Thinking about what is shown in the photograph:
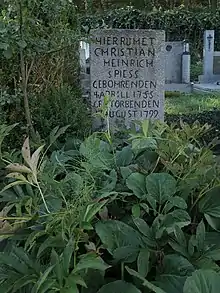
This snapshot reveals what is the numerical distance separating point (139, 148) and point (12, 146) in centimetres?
152

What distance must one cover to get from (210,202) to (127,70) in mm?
2704

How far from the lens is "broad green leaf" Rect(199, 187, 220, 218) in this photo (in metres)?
1.47

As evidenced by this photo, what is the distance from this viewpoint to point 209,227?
4.84 ft

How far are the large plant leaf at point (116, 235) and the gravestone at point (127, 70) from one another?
266cm

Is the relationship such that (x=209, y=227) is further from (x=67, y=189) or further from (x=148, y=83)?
(x=148, y=83)

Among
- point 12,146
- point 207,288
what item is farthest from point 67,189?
point 12,146

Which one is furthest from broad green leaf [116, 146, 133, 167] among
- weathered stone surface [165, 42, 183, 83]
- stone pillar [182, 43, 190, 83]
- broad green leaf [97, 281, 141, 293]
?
weathered stone surface [165, 42, 183, 83]

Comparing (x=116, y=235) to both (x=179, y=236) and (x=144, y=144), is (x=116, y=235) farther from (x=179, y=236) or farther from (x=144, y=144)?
(x=144, y=144)

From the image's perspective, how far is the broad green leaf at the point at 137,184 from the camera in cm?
149

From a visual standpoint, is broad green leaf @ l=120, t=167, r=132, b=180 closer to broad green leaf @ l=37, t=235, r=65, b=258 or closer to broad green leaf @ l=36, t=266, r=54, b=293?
broad green leaf @ l=37, t=235, r=65, b=258

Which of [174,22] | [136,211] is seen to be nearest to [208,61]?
[174,22]

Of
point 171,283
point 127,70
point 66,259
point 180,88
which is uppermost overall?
point 127,70

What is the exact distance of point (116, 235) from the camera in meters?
1.34

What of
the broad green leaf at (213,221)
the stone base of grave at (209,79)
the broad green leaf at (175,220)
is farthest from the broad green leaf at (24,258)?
the stone base of grave at (209,79)
